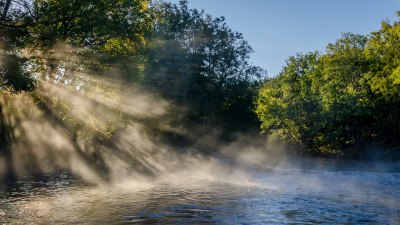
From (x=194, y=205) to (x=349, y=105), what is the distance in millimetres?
43324

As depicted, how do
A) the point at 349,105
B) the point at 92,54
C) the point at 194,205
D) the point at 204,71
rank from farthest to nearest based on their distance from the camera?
the point at 204,71 < the point at 349,105 < the point at 92,54 < the point at 194,205

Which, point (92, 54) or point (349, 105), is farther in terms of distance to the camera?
point (349, 105)

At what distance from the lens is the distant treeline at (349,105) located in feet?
174

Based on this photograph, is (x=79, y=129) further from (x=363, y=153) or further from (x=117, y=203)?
(x=363, y=153)

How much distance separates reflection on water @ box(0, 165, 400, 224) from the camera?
1157cm

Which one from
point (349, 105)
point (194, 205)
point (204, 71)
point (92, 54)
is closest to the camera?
point (194, 205)

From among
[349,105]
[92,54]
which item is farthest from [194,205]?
[349,105]

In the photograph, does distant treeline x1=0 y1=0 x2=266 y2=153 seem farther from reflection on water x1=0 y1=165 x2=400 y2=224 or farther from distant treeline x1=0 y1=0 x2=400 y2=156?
reflection on water x1=0 y1=165 x2=400 y2=224

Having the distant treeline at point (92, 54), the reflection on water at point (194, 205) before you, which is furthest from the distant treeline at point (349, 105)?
the reflection on water at point (194, 205)

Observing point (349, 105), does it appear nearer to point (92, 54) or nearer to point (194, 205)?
point (92, 54)

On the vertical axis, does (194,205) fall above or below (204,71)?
below

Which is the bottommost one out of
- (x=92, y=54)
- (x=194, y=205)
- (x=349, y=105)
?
(x=194, y=205)

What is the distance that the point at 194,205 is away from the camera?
1431 centimetres

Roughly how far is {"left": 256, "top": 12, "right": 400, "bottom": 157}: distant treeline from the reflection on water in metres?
33.9
